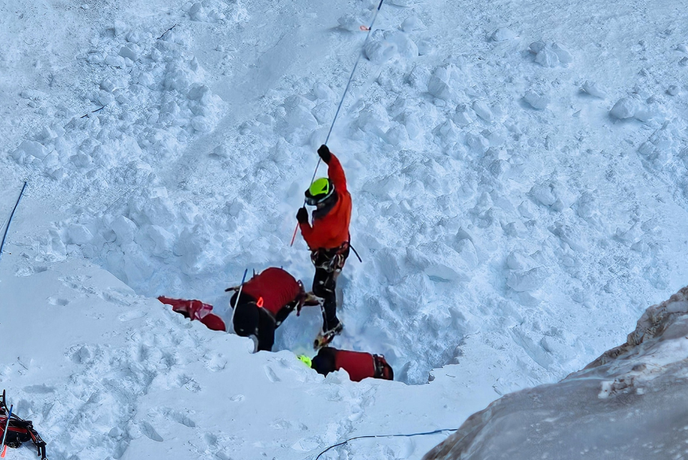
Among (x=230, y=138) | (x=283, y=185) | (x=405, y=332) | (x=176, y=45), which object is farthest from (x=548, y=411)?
(x=176, y=45)

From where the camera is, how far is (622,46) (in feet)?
23.9

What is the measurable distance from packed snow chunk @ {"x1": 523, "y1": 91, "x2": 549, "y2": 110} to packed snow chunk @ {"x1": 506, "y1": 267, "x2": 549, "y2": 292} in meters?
2.06

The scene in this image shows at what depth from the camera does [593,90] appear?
6773 mm

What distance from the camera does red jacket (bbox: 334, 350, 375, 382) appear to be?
185 inches

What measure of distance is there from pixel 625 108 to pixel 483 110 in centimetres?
135

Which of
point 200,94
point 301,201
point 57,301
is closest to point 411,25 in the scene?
point 200,94

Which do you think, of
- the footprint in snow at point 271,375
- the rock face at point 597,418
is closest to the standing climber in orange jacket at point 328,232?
the footprint in snow at point 271,375

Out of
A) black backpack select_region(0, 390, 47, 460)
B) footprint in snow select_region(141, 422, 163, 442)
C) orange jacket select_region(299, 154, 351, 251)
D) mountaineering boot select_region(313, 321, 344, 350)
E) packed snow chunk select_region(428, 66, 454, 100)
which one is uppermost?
packed snow chunk select_region(428, 66, 454, 100)

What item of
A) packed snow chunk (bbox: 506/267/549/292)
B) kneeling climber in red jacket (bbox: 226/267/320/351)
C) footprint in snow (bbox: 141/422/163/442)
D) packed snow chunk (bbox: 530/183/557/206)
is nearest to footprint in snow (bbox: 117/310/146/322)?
kneeling climber in red jacket (bbox: 226/267/320/351)

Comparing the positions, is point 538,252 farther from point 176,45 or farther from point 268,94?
point 176,45

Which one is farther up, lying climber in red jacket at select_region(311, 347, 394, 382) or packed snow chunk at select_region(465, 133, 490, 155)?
packed snow chunk at select_region(465, 133, 490, 155)

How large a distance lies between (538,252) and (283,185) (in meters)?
2.16

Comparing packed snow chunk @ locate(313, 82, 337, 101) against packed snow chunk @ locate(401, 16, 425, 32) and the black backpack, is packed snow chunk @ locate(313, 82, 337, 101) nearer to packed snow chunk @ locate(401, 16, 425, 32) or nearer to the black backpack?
packed snow chunk @ locate(401, 16, 425, 32)

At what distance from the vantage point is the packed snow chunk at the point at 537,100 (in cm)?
663
